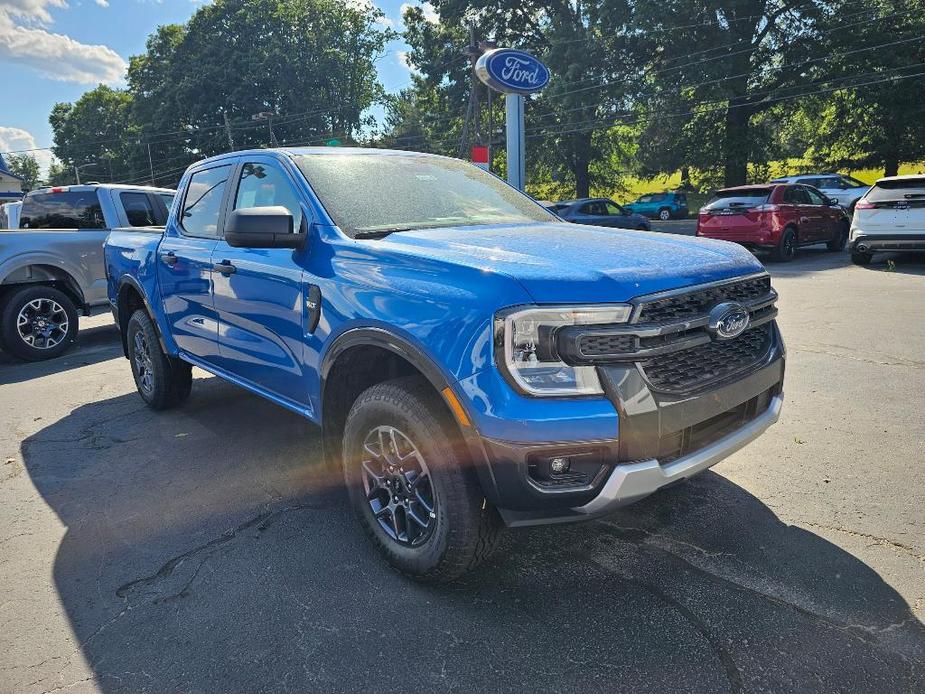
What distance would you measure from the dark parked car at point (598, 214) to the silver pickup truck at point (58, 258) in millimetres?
13312

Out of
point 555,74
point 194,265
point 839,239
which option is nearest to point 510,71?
point 839,239

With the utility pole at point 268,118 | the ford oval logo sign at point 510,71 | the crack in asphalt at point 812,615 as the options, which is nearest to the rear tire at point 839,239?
the ford oval logo sign at point 510,71

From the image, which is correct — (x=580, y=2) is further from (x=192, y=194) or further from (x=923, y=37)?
(x=192, y=194)

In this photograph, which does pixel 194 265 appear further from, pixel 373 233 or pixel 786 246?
pixel 786 246

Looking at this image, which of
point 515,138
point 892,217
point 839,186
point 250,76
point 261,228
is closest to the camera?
point 261,228

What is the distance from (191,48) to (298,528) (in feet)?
187

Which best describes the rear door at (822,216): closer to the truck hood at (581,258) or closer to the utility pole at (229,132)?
the truck hood at (581,258)

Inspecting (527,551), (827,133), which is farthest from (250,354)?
(827,133)

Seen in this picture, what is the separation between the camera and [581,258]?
2414 millimetres

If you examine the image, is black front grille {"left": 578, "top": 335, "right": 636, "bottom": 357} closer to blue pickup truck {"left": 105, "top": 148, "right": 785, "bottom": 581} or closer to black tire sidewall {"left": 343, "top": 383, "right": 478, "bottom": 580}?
blue pickup truck {"left": 105, "top": 148, "right": 785, "bottom": 581}

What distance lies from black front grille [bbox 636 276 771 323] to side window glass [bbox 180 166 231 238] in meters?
2.90

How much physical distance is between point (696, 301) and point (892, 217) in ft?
35.3

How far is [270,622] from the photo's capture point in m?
2.43

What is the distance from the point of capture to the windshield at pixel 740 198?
41.9 ft
